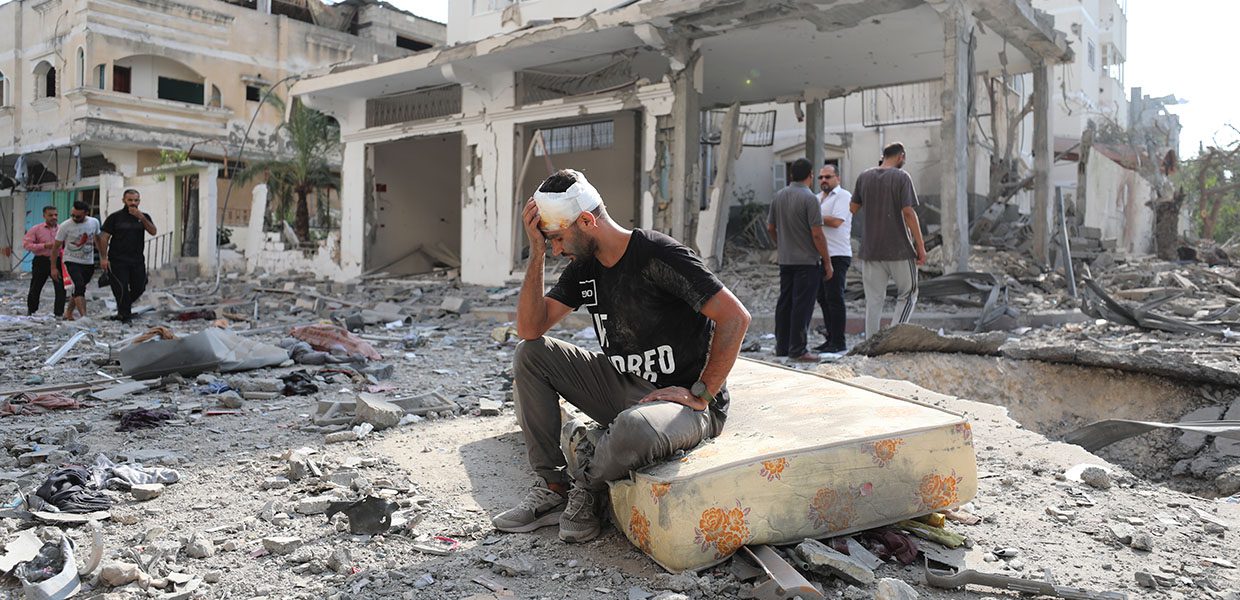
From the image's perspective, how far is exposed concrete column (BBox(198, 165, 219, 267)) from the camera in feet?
57.5

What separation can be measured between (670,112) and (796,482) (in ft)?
29.3

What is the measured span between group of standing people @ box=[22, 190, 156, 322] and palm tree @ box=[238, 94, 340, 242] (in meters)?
9.39

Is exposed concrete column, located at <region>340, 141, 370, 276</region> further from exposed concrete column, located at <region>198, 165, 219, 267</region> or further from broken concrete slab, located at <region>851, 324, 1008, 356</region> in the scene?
broken concrete slab, located at <region>851, 324, 1008, 356</region>

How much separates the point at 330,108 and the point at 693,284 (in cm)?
1438

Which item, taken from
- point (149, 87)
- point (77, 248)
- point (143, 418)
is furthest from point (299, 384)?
point (149, 87)

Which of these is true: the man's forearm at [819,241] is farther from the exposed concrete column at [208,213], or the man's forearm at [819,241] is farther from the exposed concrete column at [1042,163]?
the exposed concrete column at [208,213]

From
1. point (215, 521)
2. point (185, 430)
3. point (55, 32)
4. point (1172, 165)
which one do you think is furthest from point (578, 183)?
Result: point (55, 32)

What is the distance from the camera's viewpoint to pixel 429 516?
3045 mm

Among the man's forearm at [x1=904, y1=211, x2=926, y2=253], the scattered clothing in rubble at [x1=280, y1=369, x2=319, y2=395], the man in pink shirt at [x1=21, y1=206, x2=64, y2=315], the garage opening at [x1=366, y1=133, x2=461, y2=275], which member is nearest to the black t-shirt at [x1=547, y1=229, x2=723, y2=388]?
the scattered clothing in rubble at [x1=280, y1=369, x2=319, y2=395]

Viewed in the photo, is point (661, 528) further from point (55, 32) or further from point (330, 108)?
point (55, 32)

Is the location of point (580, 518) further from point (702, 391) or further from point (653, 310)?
point (653, 310)

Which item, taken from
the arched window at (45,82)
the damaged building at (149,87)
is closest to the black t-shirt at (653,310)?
the damaged building at (149,87)

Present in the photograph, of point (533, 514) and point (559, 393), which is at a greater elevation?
point (559, 393)

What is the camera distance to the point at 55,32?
73.5 ft
